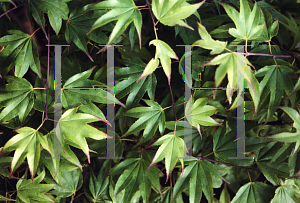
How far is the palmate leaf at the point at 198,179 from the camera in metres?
0.67

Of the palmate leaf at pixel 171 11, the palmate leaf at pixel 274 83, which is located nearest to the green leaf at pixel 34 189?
the palmate leaf at pixel 171 11

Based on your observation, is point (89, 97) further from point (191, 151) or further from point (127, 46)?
point (191, 151)

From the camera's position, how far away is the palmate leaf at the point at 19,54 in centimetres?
63

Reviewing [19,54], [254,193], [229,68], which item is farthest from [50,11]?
[254,193]

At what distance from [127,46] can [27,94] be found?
342 mm

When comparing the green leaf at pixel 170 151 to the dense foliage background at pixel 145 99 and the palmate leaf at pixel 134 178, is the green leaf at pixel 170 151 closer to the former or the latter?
the dense foliage background at pixel 145 99

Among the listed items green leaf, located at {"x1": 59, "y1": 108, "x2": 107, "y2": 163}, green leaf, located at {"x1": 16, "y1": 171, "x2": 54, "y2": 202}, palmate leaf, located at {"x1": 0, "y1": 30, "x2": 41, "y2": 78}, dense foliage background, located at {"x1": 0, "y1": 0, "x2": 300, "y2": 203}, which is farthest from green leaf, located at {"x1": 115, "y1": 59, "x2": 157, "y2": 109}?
green leaf, located at {"x1": 16, "y1": 171, "x2": 54, "y2": 202}

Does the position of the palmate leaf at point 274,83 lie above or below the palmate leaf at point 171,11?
below

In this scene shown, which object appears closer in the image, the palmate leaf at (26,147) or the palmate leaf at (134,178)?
the palmate leaf at (26,147)

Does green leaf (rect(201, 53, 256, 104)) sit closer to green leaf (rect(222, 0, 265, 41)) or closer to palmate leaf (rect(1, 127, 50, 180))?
green leaf (rect(222, 0, 265, 41))

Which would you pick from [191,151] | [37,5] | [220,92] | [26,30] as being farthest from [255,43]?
[26,30]

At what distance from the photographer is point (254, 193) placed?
28.0 inches

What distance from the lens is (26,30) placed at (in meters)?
0.82

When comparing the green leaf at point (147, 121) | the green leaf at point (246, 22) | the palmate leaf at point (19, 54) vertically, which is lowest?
the green leaf at point (147, 121)
